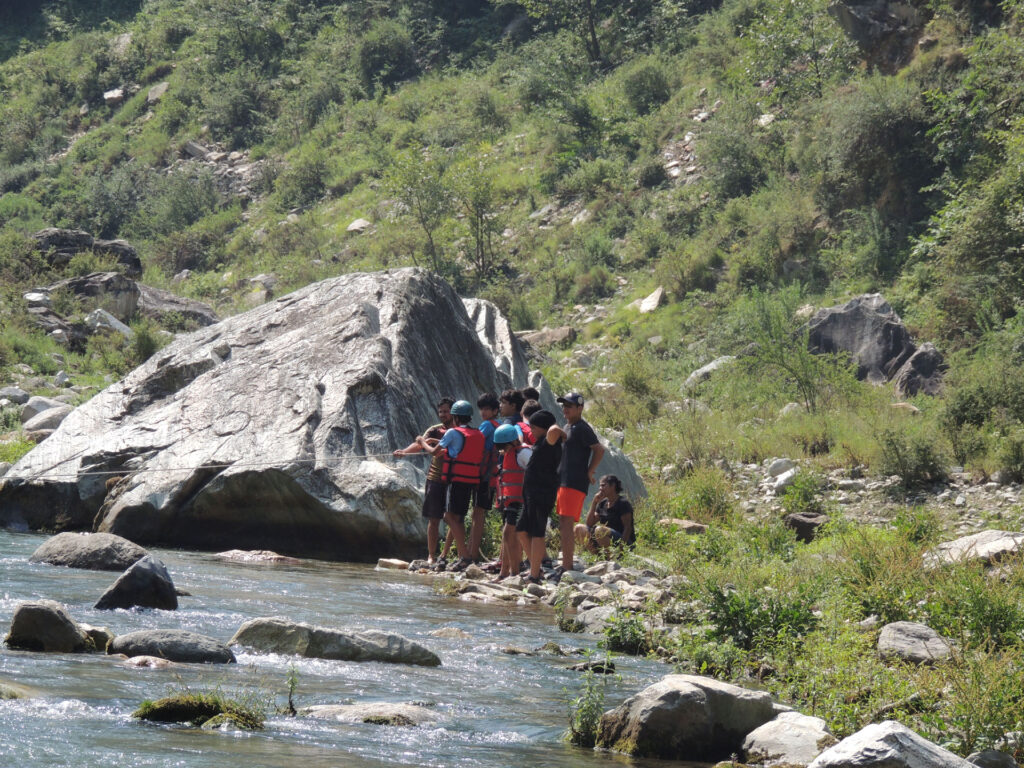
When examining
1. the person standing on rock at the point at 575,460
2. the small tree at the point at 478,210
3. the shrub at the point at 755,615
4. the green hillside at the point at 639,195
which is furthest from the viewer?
the small tree at the point at 478,210

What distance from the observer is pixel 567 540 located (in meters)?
9.59

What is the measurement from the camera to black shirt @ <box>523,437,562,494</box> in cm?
920

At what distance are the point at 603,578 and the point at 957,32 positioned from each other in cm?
1858

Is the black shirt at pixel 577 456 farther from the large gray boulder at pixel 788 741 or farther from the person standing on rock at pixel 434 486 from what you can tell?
the large gray boulder at pixel 788 741

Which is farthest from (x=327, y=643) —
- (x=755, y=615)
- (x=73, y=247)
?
(x=73, y=247)

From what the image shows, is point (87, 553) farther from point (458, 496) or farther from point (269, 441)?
point (458, 496)

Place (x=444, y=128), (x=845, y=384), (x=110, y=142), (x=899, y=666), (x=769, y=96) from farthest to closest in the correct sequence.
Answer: (x=110, y=142), (x=444, y=128), (x=769, y=96), (x=845, y=384), (x=899, y=666)

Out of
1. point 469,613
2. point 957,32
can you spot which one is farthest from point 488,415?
point 957,32

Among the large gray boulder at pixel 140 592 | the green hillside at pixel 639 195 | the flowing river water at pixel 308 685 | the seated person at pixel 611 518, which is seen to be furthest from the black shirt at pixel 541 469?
the large gray boulder at pixel 140 592

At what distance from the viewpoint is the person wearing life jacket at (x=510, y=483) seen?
31.4 ft

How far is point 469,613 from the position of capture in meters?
8.12

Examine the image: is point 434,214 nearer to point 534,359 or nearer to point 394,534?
point 534,359

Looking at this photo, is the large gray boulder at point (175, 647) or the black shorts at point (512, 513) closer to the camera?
the large gray boulder at point (175, 647)

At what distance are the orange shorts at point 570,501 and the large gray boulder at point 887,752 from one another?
553 cm
